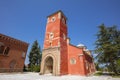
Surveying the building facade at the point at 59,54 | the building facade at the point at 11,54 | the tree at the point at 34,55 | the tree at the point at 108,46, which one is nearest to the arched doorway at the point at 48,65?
the building facade at the point at 59,54

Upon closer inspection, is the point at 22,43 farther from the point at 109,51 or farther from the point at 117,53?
the point at 117,53

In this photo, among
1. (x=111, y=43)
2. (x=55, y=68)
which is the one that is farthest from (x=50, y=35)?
(x=111, y=43)

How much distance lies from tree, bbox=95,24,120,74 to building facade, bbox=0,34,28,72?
21.0 m

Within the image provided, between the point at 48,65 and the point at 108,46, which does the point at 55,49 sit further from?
the point at 108,46

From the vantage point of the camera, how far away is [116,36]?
77.4 ft

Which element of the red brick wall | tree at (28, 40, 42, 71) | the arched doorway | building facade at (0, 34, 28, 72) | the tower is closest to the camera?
the tower

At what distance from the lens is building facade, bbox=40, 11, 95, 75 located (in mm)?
20234

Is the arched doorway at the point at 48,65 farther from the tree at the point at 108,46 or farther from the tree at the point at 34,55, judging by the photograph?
the tree at the point at 34,55

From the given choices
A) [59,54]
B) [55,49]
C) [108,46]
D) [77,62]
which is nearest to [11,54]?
[55,49]

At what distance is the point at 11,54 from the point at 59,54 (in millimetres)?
13543

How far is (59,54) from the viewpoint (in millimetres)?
20281

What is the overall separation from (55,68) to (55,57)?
232cm

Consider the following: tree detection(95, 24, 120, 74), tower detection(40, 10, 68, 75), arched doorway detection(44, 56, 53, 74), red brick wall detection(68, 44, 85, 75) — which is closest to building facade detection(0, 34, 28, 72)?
tower detection(40, 10, 68, 75)

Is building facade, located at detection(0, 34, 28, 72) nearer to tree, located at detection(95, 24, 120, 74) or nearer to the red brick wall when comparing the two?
the red brick wall
